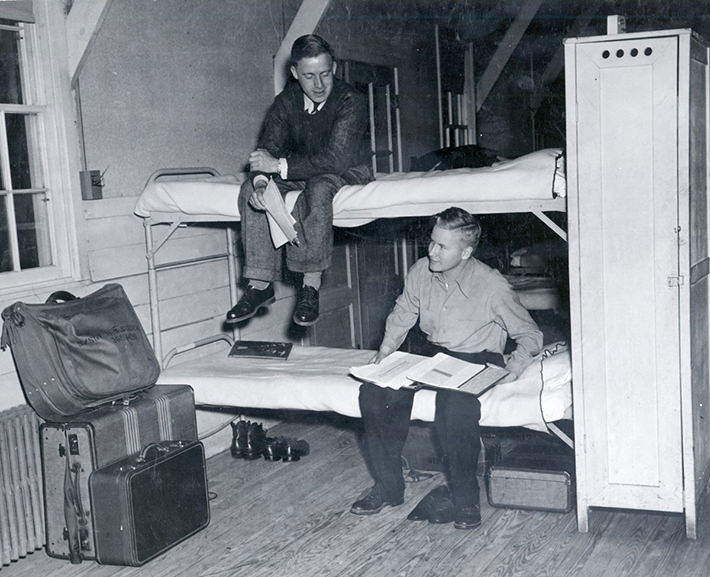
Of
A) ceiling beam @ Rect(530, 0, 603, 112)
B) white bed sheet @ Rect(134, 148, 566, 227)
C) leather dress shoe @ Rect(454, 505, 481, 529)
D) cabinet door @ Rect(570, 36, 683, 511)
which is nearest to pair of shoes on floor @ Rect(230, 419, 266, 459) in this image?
white bed sheet @ Rect(134, 148, 566, 227)

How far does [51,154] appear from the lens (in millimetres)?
3955

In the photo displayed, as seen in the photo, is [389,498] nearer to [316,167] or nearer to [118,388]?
[118,388]

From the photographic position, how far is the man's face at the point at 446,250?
3.85 metres

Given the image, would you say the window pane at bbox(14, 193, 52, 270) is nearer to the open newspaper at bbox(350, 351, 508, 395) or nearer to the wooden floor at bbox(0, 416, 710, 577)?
the wooden floor at bbox(0, 416, 710, 577)

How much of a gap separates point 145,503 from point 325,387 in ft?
3.11

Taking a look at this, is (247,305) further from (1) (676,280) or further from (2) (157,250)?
(1) (676,280)

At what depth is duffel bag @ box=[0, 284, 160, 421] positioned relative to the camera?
11.5 ft

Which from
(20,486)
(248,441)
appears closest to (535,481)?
(248,441)

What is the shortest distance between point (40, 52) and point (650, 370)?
300cm

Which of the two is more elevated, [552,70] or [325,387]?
[552,70]

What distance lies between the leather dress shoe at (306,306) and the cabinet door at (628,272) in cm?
124

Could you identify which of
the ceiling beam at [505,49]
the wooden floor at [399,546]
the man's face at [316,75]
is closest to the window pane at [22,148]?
the man's face at [316,75]

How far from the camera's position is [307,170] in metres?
3.96

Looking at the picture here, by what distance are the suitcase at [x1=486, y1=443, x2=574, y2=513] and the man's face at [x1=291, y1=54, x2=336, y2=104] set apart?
6.37 ft
